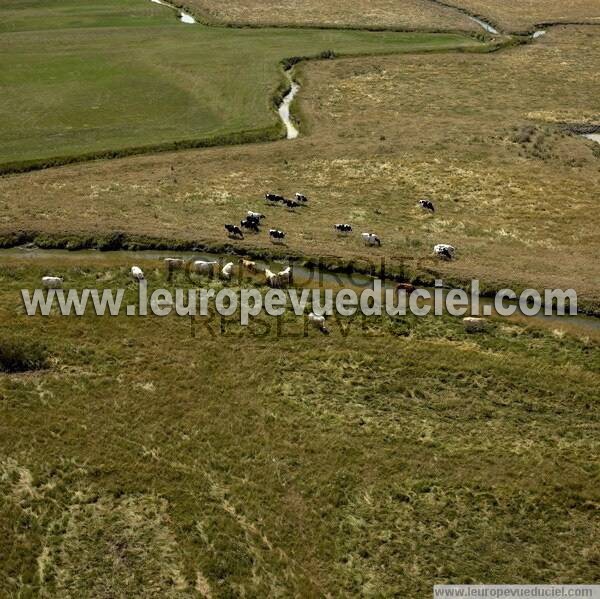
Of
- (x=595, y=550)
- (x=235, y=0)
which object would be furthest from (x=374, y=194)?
(x=235, y=0)

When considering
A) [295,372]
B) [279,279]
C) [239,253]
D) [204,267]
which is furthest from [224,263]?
[295,372]

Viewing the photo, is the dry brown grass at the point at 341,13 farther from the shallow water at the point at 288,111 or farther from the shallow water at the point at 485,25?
the shallow water at the point at 288,111

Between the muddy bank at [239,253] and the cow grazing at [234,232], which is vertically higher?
the cow grazing at [234,232]

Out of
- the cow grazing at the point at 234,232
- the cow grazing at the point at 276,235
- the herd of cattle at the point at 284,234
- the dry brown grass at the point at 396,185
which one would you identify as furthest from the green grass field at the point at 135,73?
the cow grazing at the point at 276,235

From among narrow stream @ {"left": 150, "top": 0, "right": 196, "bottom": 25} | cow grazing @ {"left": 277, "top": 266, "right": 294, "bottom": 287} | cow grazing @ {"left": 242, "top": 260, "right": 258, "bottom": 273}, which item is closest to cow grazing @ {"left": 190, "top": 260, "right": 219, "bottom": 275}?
cow grazing @ {"left": 242, "top": 260, "right": 258, "bottom": 273}

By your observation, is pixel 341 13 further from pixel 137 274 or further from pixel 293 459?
pixel 293 459

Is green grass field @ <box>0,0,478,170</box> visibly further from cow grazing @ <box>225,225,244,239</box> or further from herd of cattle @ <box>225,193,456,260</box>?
cow grazing @ <box>225,225,244,239</box>

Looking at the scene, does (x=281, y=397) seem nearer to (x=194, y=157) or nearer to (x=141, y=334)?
(x=141, y=334)
